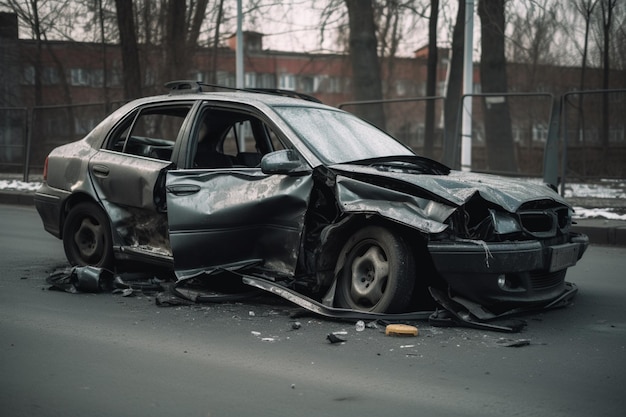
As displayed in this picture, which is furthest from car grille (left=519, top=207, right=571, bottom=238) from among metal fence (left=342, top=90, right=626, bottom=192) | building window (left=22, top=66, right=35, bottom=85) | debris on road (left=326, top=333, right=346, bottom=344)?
building window (left=22, top=66, right=35, bottom=85)

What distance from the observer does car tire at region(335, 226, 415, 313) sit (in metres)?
5.47

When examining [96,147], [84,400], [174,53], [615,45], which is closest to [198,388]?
[84,400]

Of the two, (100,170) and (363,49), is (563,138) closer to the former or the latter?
(100,170)

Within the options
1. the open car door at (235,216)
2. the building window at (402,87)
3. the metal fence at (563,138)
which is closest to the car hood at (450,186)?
the open car door at (235,216)

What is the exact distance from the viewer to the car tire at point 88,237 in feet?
23.6

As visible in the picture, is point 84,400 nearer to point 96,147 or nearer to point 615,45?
point 96,147

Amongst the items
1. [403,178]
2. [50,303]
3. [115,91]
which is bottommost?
[50,303]

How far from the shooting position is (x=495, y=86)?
2342 centimetres

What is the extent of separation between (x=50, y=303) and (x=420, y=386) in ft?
11.0

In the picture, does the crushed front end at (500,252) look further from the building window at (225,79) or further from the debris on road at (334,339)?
the building window at (225,79)

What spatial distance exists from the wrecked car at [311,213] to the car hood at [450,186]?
1 cm

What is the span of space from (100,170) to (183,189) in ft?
4.28

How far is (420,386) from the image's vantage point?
4180 mm

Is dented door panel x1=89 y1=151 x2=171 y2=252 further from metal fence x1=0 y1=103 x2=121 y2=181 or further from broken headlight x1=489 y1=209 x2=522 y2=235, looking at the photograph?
metal fence x1=0 y1=103 x2=121 y2=181
